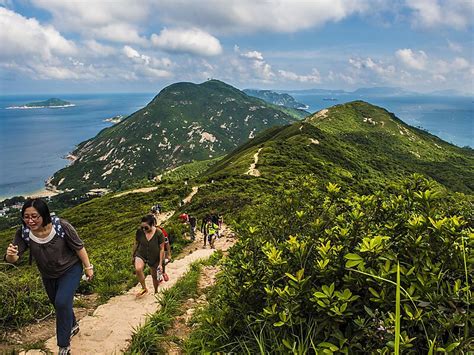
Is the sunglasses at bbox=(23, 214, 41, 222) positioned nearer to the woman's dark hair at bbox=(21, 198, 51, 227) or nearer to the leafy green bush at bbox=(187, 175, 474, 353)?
the woman's dark hair at bbox=(21, 198, 51, 227)

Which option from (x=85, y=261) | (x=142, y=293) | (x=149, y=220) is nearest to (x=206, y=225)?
(x=142, y=293)

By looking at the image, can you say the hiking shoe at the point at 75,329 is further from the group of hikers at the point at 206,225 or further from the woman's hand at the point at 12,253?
the group of hikers at the point at 206,225

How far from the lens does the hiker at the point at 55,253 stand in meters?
4.22

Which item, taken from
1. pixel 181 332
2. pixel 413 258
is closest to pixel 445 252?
pixel 413 258

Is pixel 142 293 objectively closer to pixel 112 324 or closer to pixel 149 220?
pixel 112 324

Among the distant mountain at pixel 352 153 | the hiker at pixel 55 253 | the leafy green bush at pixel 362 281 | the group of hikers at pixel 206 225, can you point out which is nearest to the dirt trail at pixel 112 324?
the hiker at pixel 55 253

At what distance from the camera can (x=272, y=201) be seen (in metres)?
4.81

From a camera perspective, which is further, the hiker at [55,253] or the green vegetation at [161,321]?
the green vegetation at [161,321]

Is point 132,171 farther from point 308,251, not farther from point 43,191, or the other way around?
point 308,251

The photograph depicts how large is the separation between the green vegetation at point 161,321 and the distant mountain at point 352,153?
10.3 metres

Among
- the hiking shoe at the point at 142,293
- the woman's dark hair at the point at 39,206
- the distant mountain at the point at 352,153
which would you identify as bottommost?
the distant mountain at the point at 352,153

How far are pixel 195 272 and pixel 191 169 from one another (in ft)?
347

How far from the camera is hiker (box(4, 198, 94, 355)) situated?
4.22 m

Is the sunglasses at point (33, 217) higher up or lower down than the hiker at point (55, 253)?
higher up
